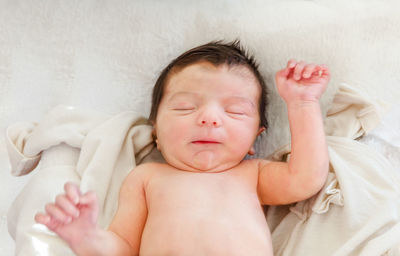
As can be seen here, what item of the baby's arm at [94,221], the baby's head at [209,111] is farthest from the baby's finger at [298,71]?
the baby's arm at [94,221]

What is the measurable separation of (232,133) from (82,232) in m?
0.40

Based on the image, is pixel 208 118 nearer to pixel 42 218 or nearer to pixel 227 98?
pixel 227 98

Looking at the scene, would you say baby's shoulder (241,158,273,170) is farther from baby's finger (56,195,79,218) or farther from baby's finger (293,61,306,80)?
baby's finger (56,195,79,218)

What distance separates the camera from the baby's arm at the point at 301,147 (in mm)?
1146

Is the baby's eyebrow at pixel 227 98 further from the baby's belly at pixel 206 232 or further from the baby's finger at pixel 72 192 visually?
the baby's finger at pixel 72 192

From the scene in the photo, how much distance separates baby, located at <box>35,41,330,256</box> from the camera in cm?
108

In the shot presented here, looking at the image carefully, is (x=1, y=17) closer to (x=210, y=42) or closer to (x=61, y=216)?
(x=210, y=42)

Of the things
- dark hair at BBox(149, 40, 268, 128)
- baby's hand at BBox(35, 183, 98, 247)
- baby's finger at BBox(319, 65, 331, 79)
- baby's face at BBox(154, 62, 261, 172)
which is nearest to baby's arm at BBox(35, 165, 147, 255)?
baby's hand at BBox(35, 183, 98, 247)

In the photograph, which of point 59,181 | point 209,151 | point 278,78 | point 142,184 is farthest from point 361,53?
point 59,181

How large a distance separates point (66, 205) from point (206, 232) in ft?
1.00

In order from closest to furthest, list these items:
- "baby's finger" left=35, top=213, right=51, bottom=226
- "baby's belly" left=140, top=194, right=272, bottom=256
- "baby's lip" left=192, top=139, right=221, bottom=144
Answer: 1. "baby's finger" left=35, top=213, right=51, bottom=226
2. "baby's belly" left=140, top=194, right=272, bottom=256
3. "baby's lip" left=192, top=139, right=221, bottom=144

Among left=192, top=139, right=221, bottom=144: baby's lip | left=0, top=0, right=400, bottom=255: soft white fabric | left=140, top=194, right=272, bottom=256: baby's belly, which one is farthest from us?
left=0, top=0, right=400, bottom=255: soft white fabric

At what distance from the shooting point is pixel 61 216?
2.98 ft

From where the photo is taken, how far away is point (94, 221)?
957mm
